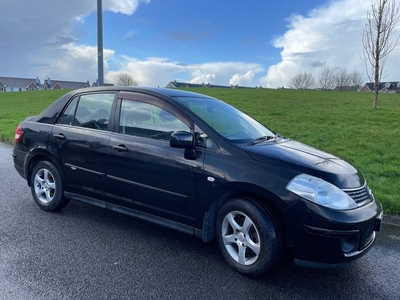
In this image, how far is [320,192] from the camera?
8.57ft

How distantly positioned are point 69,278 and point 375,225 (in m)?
2.70

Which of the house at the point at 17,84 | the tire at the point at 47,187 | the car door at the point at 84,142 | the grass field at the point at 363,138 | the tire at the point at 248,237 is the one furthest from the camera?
the house at the point at 17,84

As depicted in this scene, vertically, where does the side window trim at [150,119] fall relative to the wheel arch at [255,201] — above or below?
above

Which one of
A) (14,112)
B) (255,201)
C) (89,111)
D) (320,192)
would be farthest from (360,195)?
(14,112)

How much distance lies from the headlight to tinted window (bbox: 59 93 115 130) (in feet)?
7.67

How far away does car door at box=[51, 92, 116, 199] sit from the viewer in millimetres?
3775

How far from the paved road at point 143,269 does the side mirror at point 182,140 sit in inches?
44.3

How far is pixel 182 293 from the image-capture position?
2594mm

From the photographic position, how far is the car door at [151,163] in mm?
3166

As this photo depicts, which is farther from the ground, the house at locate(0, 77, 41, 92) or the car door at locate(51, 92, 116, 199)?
the house at locate(0, 77, 41, 92)

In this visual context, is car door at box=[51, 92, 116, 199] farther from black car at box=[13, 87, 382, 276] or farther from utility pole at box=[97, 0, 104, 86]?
utility pole at box=[97, 0, 104, 86]

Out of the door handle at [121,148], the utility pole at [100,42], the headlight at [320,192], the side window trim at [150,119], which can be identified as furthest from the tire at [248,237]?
the utility pole at [100,42]

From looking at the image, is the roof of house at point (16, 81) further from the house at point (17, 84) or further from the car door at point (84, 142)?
the car door at point (84, 142)

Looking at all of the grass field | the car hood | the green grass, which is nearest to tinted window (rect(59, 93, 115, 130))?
the car hood
